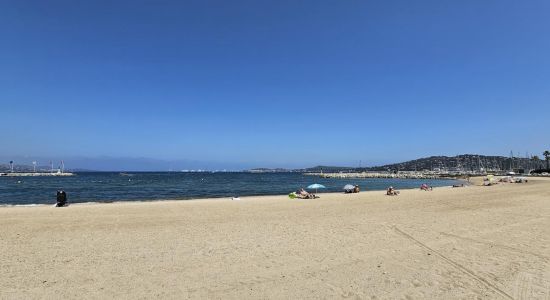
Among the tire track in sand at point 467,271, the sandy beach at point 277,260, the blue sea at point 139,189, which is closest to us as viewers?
the tire track in sand at point 467,271

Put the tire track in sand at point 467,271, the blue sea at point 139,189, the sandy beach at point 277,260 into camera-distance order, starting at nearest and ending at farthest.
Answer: the tire track in sand at point 467,271
the sandy beach at point 277,260
the blue sea at point 139,189

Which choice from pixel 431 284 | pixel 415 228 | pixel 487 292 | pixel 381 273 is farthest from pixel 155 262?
pixel 415 228

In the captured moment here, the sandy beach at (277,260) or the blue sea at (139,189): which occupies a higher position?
the sandy beach at (277,260)

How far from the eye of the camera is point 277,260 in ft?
26.7

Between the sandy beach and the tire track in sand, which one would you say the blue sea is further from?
the tire track in sand

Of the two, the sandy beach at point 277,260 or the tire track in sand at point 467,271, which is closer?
the tire track in sand at point 467,271

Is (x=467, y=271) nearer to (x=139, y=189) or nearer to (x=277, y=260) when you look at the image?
(x=277, y=260)

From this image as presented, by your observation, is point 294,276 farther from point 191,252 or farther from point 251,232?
point 251,232

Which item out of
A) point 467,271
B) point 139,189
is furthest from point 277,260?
point 139,189

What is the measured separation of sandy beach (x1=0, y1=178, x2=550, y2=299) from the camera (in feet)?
20.3

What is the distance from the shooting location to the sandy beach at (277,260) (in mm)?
6180

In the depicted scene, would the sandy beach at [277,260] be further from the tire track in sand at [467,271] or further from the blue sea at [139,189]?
the blue sea at [139,189]

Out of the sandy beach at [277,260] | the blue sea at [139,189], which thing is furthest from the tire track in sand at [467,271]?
the blue sea at [139,189]

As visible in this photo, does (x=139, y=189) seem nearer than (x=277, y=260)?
No
